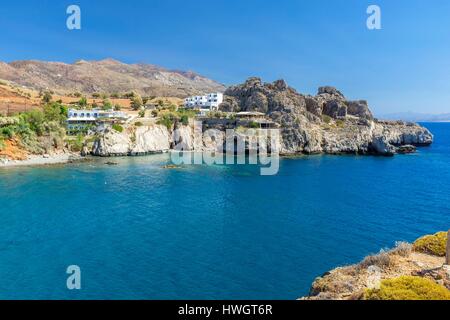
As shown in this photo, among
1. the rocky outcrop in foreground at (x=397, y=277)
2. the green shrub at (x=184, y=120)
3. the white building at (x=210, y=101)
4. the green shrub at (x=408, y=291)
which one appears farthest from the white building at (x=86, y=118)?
the green shrub at (x=408, y=291)

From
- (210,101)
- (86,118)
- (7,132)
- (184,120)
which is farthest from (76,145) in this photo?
(210,101)

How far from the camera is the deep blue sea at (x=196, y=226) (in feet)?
76.7

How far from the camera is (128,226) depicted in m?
34.9

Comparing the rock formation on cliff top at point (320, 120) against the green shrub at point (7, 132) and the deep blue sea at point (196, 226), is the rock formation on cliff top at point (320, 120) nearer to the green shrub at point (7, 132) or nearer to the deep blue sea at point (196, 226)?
the deep blue sea at point (196, 226)

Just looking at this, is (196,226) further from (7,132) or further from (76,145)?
(7,132)

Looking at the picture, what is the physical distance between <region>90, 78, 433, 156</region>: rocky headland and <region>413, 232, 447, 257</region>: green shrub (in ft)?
240

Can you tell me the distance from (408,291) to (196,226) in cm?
2550

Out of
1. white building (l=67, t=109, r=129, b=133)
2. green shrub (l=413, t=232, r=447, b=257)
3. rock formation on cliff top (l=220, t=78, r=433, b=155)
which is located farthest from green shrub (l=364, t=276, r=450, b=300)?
white building (l=67, t=109, r=129, b=133)

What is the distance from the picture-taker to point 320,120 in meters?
107

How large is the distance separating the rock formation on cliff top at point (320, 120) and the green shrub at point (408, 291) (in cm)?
7955

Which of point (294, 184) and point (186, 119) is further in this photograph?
point (186, 119)

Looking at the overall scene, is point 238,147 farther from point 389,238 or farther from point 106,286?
point 106,286
